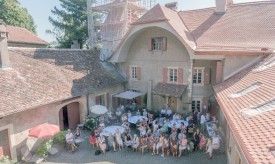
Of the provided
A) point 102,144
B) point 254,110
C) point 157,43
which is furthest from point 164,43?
point 254,110

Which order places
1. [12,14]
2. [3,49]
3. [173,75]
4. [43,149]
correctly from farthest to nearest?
[12,14]
[173,75]
[3,49]
[43,149]

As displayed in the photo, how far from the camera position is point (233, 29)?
17547mm

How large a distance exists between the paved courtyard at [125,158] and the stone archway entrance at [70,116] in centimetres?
363

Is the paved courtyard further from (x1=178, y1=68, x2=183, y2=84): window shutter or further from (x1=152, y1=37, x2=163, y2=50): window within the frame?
(x1=152, y1=37, x2=163, y2=50): window

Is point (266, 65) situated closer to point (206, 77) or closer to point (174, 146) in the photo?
point (206, 77)

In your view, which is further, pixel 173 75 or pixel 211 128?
pixel 173 75

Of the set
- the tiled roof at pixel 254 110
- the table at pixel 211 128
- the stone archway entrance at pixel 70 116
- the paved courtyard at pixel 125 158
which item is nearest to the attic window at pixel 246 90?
the tiled roof at pixel 254 110

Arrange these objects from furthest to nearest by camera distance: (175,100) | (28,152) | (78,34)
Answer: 1. (78,34)
2. (175,100)
3. (28,152)

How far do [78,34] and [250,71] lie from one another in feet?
90.7

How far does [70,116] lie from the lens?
55.1 ft

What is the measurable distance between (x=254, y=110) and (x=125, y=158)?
24.6 ft

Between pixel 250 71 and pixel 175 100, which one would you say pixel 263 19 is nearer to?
pixel 250 71

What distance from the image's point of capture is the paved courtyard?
1183 cm

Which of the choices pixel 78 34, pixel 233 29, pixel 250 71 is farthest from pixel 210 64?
pixel 78 34
